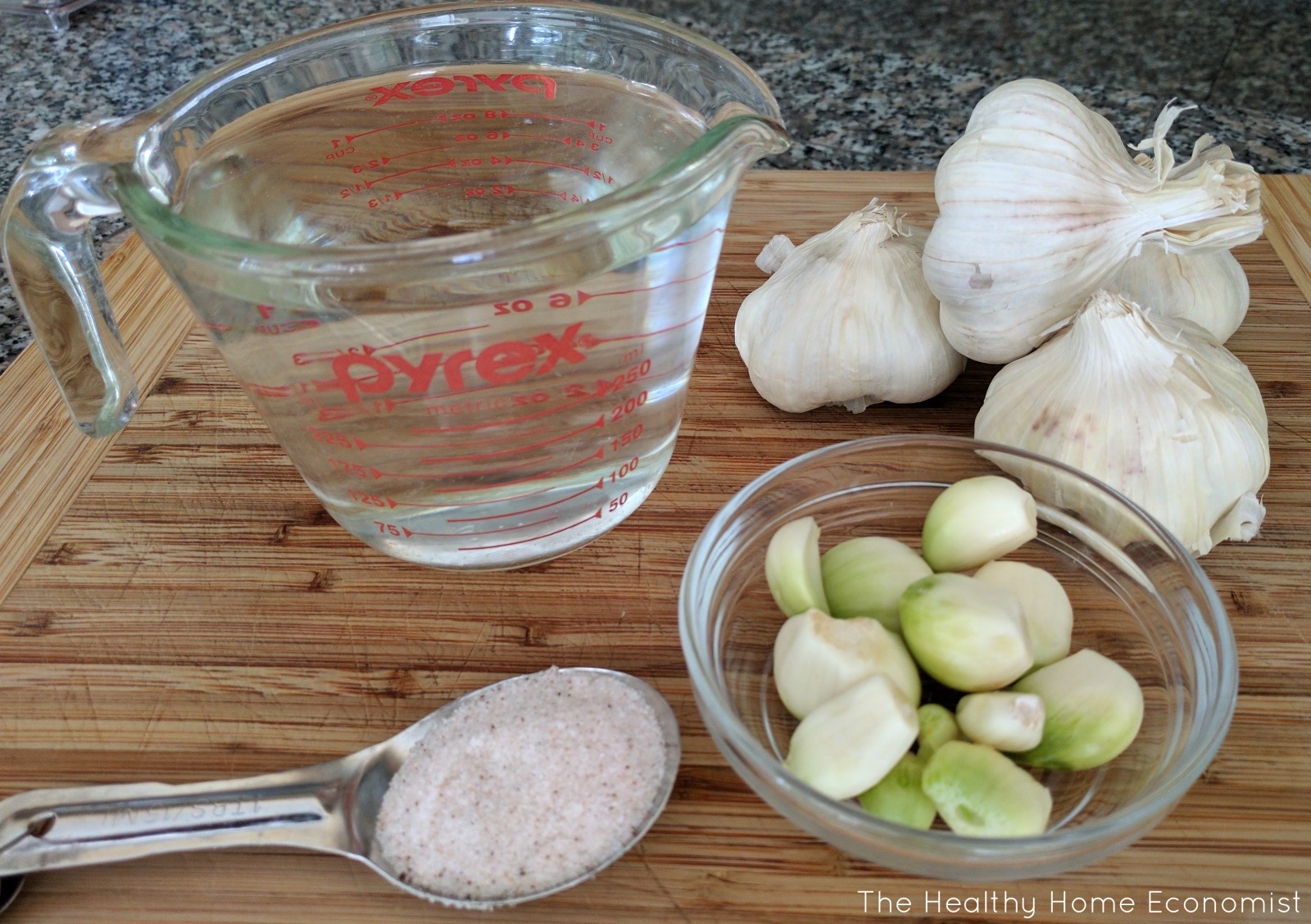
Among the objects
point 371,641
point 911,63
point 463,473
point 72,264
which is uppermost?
point 72,264

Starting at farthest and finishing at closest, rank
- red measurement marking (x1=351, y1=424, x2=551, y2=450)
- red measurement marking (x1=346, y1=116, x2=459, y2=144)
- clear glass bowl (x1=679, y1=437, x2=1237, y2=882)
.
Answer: red measurement marking (x1=346, y1=116, x2=459, y2=144) < red measurement marking (x1=351, y1=424, x2=551, y2=450) < clear glass bowl (x1=679, y1=437, x2=1237, y2=882)

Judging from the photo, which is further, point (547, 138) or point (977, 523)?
point (547, 138)

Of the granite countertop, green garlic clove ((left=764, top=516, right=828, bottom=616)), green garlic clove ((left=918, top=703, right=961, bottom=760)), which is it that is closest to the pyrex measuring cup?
green garlic clove ((left=764, top=516, right=828, bottom=616))

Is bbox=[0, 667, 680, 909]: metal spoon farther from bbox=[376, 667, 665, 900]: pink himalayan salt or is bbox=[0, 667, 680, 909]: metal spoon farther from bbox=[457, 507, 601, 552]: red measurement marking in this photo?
bbox=[457, 507, 601, 552]: red measurement marking

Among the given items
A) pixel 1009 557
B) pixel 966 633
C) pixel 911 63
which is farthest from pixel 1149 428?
pixel 911 63

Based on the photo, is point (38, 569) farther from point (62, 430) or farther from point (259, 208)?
point (259, 208)

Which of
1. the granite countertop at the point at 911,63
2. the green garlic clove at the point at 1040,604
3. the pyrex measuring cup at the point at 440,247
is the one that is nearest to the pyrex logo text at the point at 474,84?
the pyrex measuring cup at the point at 440,247

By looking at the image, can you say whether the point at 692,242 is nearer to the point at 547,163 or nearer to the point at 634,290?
the point at 634,290
